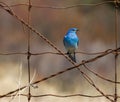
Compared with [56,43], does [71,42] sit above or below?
below

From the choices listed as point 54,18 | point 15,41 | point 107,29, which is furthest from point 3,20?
point 107,29

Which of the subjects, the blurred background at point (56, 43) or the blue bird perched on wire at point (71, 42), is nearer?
the blue bird perched on wire at point (71, 42)

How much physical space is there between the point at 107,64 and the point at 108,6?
192 cm

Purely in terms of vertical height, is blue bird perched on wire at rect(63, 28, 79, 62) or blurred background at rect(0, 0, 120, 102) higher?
blurred background at rect(0, 0, 120, 102)

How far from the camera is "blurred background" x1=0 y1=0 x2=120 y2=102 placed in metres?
7.29

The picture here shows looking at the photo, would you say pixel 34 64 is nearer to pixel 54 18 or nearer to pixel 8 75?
pixel 8 75

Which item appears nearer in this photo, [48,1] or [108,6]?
[48,1]

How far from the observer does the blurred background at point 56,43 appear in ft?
23.9

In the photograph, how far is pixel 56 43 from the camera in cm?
856

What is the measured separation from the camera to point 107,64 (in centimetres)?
822

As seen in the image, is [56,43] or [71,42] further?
[56,43]

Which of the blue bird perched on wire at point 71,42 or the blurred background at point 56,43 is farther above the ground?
the blurred background at point 56,43

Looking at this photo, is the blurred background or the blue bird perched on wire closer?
the blue bird perched on wire

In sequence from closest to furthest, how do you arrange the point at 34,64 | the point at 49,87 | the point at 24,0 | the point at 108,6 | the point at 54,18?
the point at 49,87, the point at 34,64, the point at 24,0, the point at 54,18, the point at 108,6
